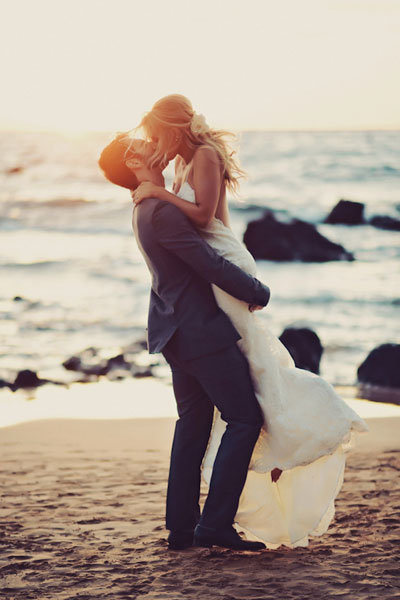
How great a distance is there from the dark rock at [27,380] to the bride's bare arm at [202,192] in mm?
5482

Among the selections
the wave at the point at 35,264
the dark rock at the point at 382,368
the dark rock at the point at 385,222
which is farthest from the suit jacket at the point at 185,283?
the dark rock at the point at 385,222

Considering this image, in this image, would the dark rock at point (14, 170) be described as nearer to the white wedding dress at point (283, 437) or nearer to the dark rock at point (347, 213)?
the dark rock at point (347, 213)

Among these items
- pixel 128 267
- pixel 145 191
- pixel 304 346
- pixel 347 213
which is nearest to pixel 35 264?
pixel 128 267

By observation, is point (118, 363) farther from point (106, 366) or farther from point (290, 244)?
point (290, 244)

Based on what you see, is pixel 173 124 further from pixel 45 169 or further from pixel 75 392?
pixel 45 169

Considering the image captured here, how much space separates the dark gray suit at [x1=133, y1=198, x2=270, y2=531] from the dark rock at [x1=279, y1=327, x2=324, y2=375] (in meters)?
5.97

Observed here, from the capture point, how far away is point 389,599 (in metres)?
3.31

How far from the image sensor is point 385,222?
2858 centimetres

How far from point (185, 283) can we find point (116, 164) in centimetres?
58

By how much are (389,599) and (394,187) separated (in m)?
37.0

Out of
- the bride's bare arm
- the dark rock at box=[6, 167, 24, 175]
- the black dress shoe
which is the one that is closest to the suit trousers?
the black dress shoe

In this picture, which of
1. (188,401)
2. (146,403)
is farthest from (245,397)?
(146,403)

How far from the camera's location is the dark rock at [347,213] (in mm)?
29266

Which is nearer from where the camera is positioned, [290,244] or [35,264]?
[35,264]
